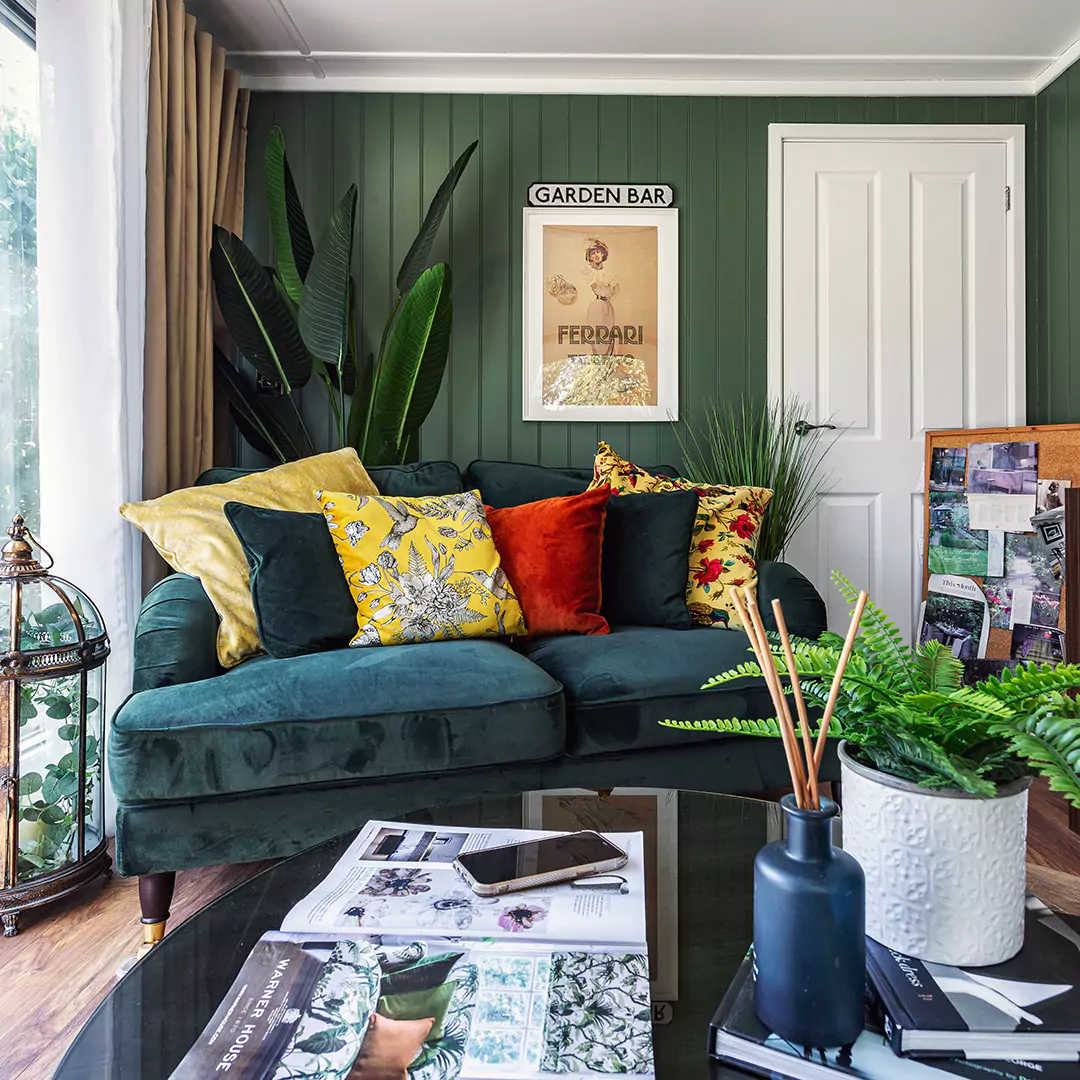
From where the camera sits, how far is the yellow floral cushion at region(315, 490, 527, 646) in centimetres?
192

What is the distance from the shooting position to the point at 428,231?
107 inches

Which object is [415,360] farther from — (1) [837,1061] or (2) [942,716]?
(1) [837,1061]

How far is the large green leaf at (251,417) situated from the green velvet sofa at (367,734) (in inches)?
40.7

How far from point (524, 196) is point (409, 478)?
1.38 metres

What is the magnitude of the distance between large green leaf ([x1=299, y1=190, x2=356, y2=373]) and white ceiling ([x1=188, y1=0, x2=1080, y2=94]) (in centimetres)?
74

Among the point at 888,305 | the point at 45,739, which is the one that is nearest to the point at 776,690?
the point at 45,739

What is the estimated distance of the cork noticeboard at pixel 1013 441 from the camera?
270 cm

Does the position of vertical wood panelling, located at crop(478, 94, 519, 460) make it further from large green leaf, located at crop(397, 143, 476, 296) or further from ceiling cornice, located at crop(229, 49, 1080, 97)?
large green leaf, located at crop(397, 143, 476, 296)

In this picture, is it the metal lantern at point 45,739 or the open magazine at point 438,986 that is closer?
the open magazine at point 438,986

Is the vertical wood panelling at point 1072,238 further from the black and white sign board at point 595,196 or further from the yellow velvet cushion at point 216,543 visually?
the yellow velvet cushion at point 216,543

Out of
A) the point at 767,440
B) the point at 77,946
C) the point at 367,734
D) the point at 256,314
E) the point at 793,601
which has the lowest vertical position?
the point at 77,946

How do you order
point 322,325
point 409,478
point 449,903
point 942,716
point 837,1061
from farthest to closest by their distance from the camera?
1. point 322,325
2. point 409,478
3. point 449,903
4. point 942,716
5. point 837,1061

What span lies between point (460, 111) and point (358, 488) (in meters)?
1.73

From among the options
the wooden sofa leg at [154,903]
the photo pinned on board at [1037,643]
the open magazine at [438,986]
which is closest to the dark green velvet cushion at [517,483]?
the wooden sofa leg at [154,903]
